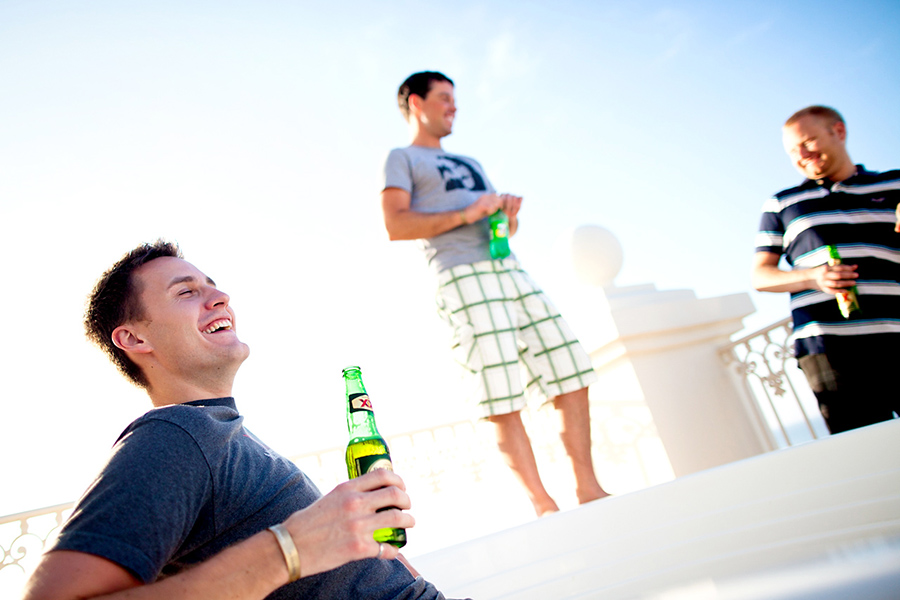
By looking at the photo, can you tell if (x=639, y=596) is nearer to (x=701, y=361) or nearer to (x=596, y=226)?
(x=701, y=361)

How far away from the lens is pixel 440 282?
2.42 meters

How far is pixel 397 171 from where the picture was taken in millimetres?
2512

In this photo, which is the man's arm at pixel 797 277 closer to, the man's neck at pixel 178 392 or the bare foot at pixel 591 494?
the bare foot at pixel 591 494

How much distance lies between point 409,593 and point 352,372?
413 mm

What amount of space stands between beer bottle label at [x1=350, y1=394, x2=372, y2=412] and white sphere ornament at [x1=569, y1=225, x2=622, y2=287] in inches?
116

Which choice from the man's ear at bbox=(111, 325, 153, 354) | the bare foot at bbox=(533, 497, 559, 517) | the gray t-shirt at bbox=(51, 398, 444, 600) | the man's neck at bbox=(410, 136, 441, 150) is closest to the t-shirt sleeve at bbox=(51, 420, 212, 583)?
the gray t-shirt at bbox=(51, 398, 444, 600)

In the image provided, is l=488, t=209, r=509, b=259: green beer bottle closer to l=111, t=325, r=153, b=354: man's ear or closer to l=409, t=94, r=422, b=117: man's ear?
l=409, t=94, r=422, b=117: man's ear

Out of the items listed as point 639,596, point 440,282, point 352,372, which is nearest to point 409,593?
point 352,372

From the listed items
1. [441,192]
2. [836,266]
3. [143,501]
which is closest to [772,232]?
[836,266]

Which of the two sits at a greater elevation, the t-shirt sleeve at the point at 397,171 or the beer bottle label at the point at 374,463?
the t-shirt sleeve at the point at 397,171

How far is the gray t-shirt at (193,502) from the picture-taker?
→ 2.25ft

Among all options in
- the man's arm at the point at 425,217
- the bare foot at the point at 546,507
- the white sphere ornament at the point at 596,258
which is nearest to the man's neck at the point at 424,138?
the man's arm at the point at 425,217

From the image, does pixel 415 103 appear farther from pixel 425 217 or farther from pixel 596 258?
pixel 596 258

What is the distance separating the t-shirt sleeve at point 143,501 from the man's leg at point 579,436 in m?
1.68
